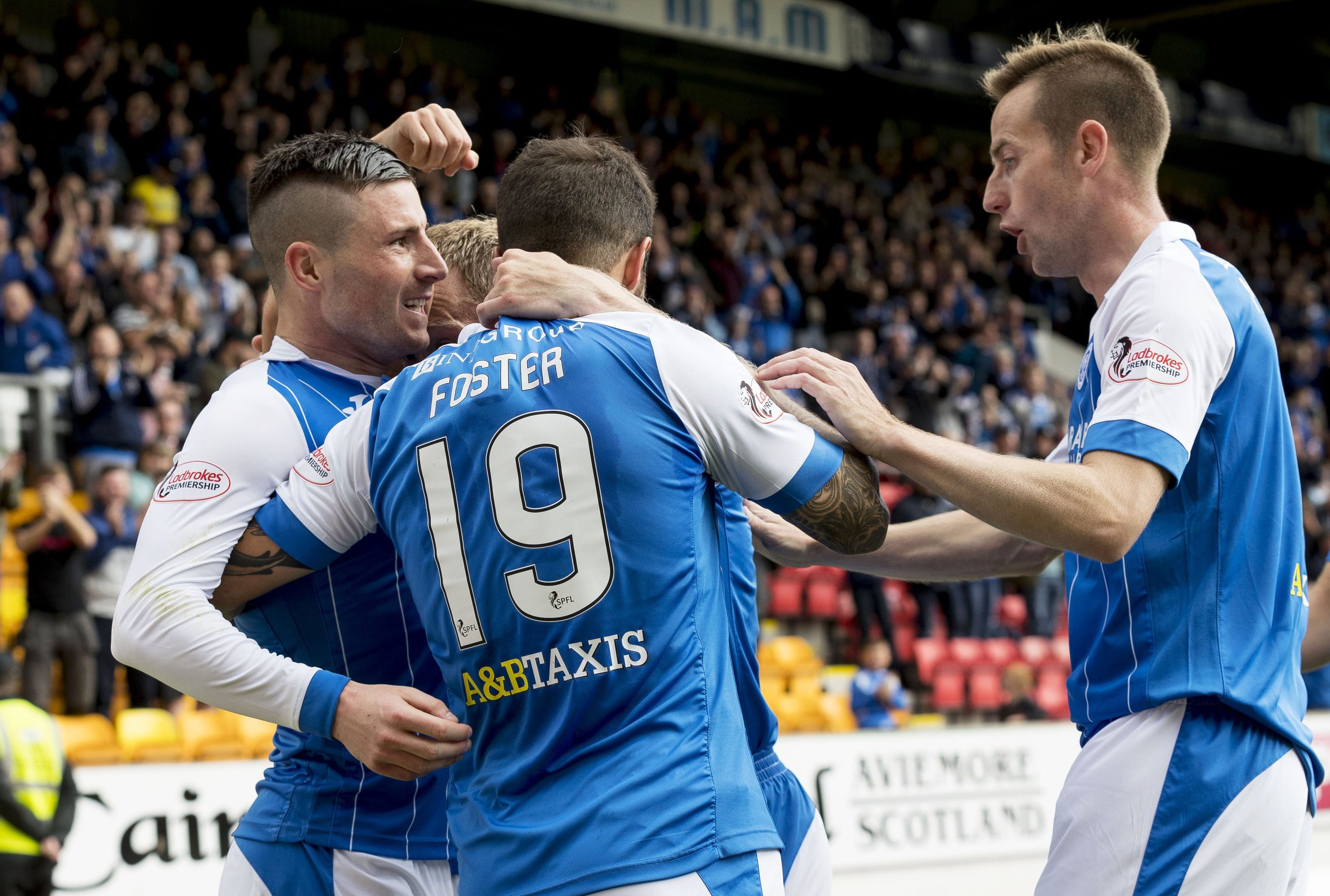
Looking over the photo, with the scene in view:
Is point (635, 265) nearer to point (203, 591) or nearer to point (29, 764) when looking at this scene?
point (203, 591)

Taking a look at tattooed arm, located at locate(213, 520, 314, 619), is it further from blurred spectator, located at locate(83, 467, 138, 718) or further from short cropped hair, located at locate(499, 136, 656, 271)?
blurred spectator, located at locate(83, 467, 138, 718)

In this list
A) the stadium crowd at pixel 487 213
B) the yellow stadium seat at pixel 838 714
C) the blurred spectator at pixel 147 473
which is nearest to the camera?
the blurred spectator at pixel 147 473

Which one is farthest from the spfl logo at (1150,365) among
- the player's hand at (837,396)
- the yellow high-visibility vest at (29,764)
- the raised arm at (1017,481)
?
the yellow high-visibility vest at (29,764)

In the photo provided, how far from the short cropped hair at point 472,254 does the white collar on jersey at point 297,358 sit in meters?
0.46

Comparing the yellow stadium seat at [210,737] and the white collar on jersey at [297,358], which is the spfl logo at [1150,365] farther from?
the yellow stadium seat at [210,737]

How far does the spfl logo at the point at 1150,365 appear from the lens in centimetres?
258

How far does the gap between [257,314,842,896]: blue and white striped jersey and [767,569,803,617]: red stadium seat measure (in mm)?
A: 11282

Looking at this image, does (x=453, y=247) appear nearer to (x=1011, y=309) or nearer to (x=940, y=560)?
(x=940, y=560)

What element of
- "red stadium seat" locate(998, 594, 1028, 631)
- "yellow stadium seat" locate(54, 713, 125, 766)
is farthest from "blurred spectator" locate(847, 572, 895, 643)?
"yellow stadium seat" locate(54, 713, 125, 766)

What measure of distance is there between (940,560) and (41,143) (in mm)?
11952

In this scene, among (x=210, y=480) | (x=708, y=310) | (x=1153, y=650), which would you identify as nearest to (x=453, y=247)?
(x=210, y=480)

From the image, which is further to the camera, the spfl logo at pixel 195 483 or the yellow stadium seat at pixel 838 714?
the yellow stadium seat at pixel 838 714

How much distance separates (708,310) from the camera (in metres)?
16.5

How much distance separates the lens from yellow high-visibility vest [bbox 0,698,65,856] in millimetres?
6234
